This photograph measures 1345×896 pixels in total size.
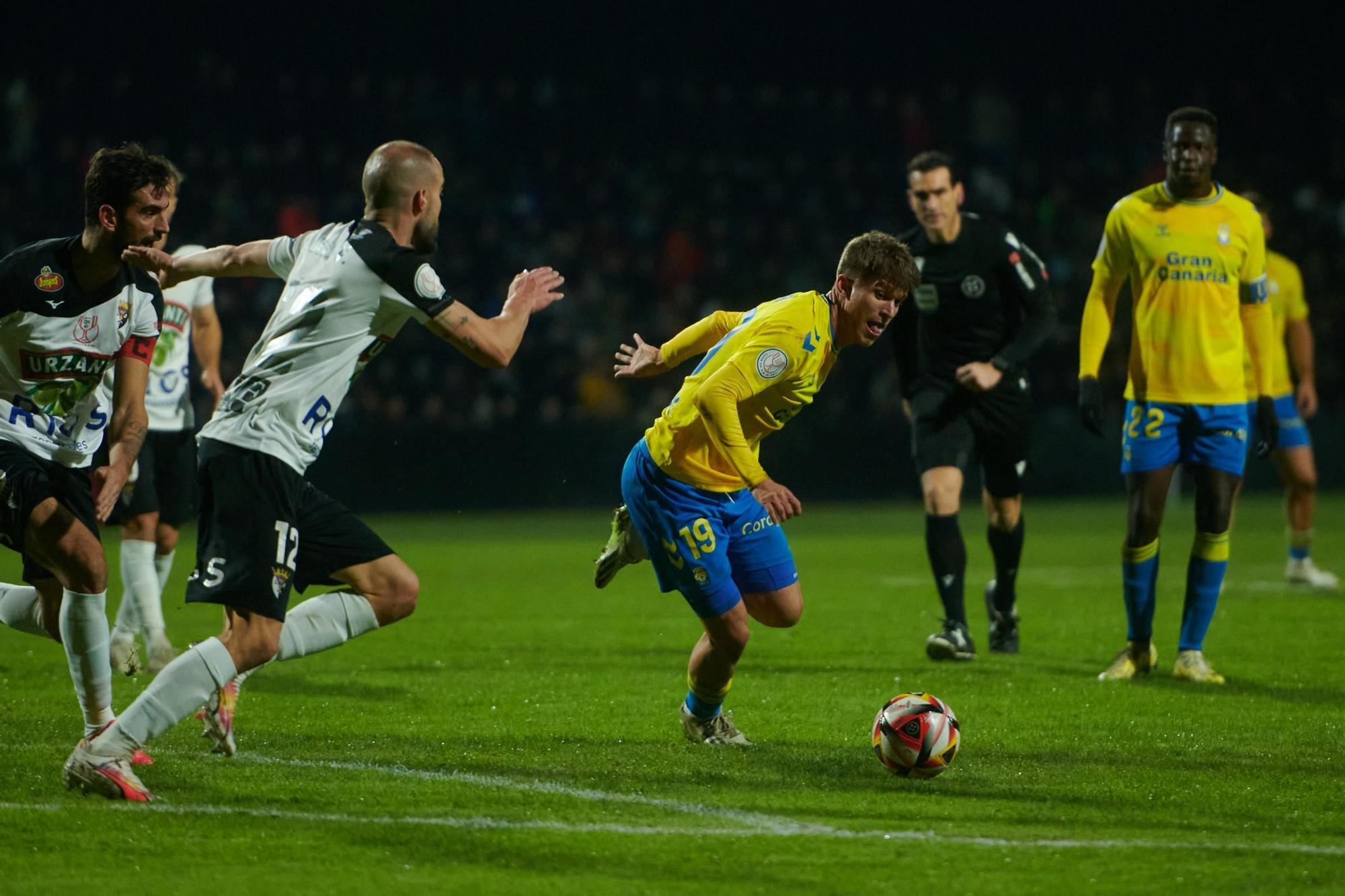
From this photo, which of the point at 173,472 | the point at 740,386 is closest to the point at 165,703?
the point at 740,386

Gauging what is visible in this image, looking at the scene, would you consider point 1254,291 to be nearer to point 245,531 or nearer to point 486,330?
point 486,330

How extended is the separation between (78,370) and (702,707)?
2545mm

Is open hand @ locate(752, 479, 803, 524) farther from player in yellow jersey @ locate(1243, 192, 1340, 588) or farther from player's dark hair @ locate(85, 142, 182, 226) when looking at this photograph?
player in yellow jersey @ locate(1243, 192, 1340, 588)

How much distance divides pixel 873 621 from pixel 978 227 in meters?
2.62

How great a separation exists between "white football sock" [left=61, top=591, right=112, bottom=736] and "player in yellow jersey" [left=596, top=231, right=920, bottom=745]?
6.33 ft

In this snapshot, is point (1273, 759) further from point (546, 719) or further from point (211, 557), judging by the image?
point (211, 557)

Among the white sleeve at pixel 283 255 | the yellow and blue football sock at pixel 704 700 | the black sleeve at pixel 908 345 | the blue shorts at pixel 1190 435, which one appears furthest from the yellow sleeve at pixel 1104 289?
the white sleeve at pixel 283 255

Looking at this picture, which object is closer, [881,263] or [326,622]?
[326,622]

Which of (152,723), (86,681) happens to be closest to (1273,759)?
(152,723)

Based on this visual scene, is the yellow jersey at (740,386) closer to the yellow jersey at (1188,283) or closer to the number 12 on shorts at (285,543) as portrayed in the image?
the number 12 on shorts at (285,543)

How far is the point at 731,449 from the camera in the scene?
5.48m

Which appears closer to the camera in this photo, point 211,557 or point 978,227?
point 211,557

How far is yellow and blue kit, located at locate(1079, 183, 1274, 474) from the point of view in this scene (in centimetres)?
764

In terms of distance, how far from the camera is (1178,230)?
25.1 ft
